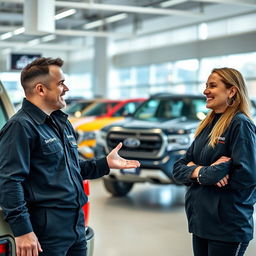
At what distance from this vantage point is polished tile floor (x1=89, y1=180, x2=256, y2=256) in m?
6.06

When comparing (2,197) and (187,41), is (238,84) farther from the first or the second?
(187,41)

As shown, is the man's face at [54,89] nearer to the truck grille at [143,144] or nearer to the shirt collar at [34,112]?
the shirt collar at [34,112]

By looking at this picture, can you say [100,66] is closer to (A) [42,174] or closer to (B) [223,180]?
(B) [223,180]

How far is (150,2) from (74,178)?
1873 cm

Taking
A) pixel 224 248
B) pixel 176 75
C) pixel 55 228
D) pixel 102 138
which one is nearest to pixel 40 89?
pixel 55 228

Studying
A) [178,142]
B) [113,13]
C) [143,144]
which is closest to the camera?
[178,142]

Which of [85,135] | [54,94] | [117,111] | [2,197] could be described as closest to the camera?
[2,197]

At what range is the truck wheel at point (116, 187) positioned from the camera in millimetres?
9008

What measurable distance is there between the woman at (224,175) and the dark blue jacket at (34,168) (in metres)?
0.74

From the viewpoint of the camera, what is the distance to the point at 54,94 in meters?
2.87

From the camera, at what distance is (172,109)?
369 inches

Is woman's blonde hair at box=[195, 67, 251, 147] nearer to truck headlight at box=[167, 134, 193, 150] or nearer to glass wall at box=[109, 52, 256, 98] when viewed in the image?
truck headlight at box=[167, 134, 193, 150]

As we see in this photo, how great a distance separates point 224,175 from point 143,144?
5180 mm

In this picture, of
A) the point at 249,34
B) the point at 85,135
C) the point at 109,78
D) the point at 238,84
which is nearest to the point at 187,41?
the point at 249,34
